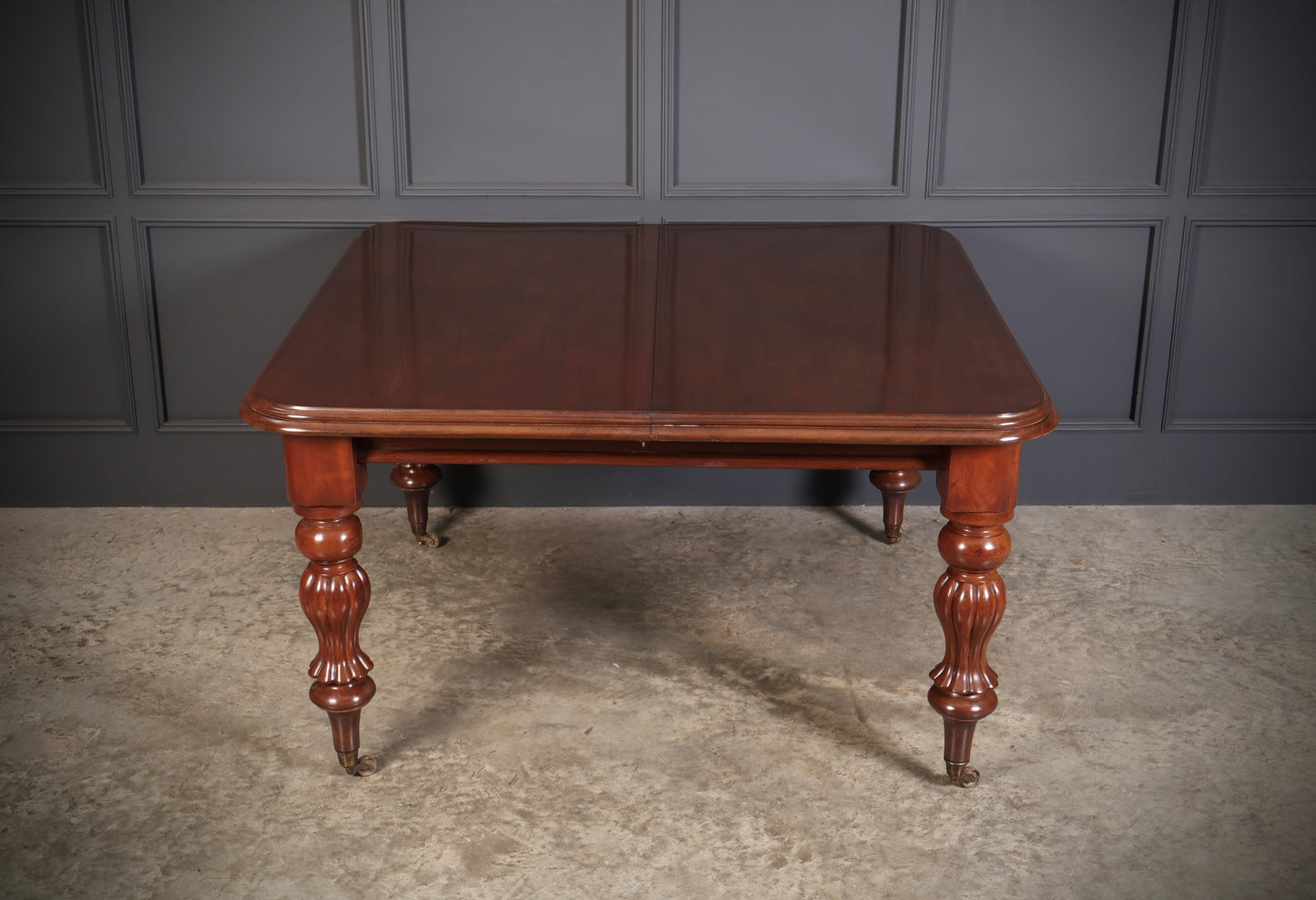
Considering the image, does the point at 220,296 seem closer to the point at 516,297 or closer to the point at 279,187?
the point at 279,187

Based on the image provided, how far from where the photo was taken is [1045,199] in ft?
11.2

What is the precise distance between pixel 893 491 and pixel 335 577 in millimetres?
1751

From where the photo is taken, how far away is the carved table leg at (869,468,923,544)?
3.35m

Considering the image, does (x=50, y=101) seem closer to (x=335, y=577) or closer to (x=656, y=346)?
(x=335, y=577)

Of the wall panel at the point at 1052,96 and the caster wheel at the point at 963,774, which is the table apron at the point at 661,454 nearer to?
the caster wheel at the point at 963,774

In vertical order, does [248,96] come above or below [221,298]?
above

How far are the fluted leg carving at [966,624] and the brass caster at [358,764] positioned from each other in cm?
118

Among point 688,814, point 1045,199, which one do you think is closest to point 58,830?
point 688,814

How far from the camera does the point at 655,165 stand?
337 cm

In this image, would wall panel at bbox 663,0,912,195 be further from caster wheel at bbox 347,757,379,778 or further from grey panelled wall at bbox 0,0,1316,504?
caster wheel at bbox 347,757,379,778

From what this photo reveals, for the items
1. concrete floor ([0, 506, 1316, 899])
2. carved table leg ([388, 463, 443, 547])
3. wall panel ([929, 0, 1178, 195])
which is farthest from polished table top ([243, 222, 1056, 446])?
concrete floor ([0, 506, 1316, 899])

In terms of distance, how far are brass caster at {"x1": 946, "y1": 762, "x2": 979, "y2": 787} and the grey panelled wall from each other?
147cm

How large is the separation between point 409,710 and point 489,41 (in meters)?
1.91

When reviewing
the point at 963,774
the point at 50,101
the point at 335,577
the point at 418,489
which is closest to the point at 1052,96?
the point at 963,774
